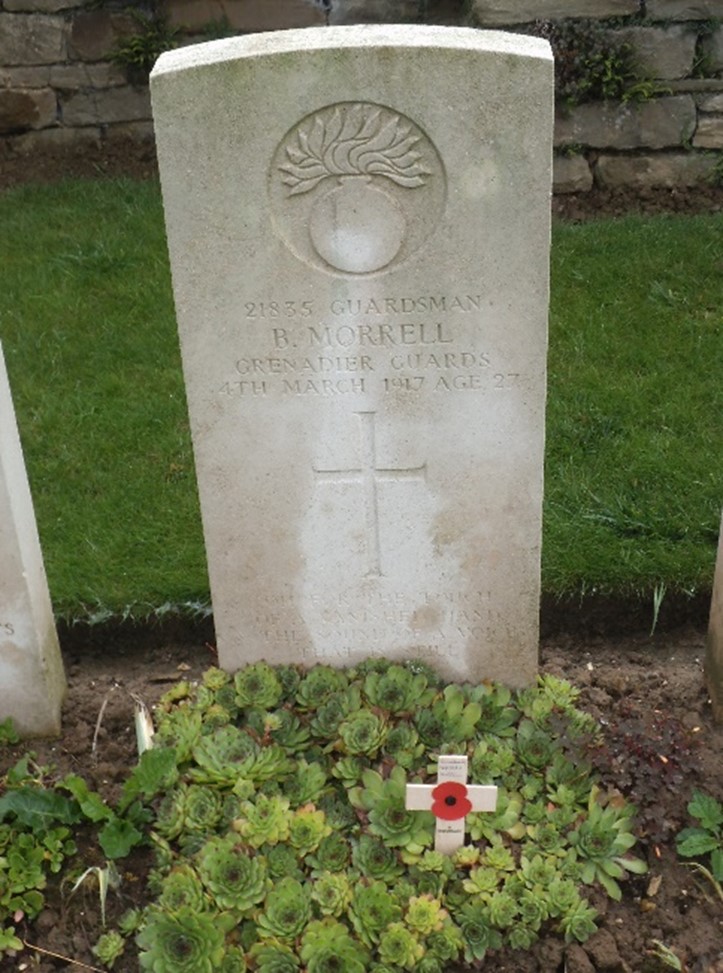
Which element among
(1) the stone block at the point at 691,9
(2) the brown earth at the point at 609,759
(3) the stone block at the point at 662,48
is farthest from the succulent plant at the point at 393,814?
(1) the stone block at the point at 691,9

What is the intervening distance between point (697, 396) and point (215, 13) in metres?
3.68

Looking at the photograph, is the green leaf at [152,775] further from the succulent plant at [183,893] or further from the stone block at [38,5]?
the stone block at [38,5]

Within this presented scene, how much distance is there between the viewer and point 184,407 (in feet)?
14.5

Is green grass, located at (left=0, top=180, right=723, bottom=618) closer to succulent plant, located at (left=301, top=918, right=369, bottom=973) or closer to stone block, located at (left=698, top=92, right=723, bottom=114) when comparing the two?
stone block, located at (left=698, top=92, right=723, bottom=114)

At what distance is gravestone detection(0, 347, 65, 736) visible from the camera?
2.80 meters

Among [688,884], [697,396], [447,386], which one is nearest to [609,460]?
[697,396]

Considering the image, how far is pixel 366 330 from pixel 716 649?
1.37 metres

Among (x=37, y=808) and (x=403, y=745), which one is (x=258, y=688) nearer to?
(x=403, y=745)

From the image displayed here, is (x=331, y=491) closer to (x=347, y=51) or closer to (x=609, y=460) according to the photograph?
(x=347, y=51)

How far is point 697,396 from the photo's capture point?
430cm

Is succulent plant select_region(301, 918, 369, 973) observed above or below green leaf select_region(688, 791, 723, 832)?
below

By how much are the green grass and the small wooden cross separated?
1.09 m

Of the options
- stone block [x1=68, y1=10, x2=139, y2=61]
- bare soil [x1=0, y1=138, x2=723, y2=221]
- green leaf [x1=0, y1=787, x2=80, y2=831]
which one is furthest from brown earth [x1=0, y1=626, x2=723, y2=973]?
stone block [x1=68, y1=10, x2=139, y2=61]

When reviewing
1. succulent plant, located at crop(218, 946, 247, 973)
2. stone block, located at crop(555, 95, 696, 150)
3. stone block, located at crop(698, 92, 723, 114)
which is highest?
stone block, located at crop(698, 92, 723, 114)
